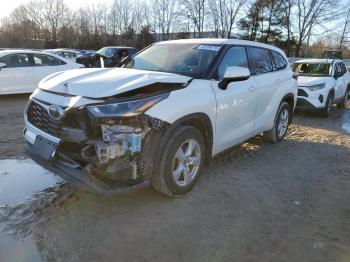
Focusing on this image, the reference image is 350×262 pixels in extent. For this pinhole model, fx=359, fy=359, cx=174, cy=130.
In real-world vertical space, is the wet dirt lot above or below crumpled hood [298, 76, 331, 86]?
below

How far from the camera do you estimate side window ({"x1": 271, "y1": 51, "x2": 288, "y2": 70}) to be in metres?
6.28

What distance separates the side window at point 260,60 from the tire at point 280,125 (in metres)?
0.86

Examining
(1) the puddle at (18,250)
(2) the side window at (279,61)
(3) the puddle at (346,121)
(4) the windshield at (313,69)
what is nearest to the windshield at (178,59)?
(2) the side window at (279,61)

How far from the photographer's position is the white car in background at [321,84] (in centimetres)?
941

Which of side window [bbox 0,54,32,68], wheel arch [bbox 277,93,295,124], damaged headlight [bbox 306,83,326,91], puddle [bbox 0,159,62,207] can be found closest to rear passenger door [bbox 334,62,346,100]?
Result: damaged headlight [bbox 306,83,326,91]

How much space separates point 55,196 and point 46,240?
35.4 inches

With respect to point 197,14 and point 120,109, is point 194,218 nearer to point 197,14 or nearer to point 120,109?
point 120,109

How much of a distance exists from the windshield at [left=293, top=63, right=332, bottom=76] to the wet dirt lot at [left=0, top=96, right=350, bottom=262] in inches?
225

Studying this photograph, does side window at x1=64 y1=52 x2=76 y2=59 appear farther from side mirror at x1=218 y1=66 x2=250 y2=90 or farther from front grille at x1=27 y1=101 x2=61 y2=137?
side mirror at x1=218 y1=66 x2=250 y2=90

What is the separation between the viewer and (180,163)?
157 inches

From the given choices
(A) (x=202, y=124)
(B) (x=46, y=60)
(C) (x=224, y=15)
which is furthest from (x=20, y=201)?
(C) (x=224, y=15)

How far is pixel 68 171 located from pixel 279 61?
4.52m

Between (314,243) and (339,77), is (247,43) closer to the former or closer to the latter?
(314,243)

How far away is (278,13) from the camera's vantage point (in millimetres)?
43188
